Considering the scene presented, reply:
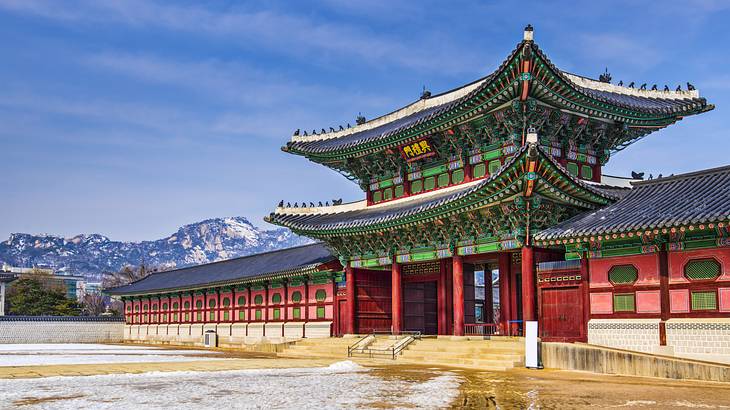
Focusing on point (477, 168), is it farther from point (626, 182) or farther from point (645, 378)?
point (645, 378)

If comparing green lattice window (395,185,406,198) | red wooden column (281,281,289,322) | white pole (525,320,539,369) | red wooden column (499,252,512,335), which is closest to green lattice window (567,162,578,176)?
red wooden column (499,252,512,335)

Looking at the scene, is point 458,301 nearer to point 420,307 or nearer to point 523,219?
point 523,219

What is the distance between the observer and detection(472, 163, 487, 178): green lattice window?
106ft

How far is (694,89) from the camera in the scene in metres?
32.8

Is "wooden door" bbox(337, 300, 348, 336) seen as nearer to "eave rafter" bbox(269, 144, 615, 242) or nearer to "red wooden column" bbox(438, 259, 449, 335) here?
"red wooden column" bbox(438, 259, 449, 335)

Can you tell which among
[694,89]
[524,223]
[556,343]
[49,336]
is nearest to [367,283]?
[524,223]

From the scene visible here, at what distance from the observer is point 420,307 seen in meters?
38.5

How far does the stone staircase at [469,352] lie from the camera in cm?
2586

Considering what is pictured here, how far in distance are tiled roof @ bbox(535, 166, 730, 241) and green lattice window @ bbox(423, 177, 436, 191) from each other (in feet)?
28.7

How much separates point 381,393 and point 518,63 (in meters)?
15.2

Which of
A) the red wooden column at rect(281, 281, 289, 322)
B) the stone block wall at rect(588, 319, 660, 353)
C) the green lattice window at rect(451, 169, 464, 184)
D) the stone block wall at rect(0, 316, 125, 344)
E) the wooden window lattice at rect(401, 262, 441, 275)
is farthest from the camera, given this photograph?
the stone block wall at rect(0, 316, 125, 344)

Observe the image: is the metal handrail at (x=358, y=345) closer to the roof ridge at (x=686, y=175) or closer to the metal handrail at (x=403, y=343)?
the metal handrail at (x=403, y=343)

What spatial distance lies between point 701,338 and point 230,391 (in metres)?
14.8

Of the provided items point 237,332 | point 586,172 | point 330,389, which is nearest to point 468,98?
point 586,172
